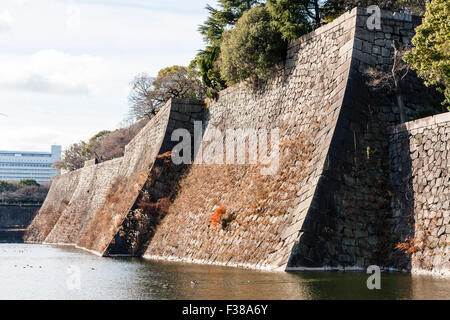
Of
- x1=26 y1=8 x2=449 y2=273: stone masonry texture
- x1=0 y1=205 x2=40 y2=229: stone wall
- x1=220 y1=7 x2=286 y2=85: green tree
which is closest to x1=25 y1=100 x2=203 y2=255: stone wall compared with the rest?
x1=26 y1=8 x2=449 y2=273: stone masonry texture

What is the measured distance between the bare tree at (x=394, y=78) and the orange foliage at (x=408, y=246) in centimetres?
394

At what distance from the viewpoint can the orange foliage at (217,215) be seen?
19.9 metres

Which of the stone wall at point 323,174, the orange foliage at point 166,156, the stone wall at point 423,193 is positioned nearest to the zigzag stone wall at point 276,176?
the stone wall at point 323,174

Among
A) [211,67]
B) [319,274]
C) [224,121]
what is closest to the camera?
[319,274]

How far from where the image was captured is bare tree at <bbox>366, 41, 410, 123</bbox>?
1675 centimetres

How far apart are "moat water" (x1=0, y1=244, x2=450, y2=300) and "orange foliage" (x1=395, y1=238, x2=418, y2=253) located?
0.86 meters

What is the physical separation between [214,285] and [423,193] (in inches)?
234

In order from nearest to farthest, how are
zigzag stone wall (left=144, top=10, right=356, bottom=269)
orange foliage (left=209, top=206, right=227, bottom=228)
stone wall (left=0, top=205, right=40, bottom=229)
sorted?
zigzag stone wall (left=144, top=10, right=356, bottom=269) → orange foliage (left=209, top=206, right=227, bottom=228) → stone wall (left=0, top=205, right=40, bottom=229)

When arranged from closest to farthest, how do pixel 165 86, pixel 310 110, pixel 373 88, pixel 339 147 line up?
1. pixel 339 147
2. pixel 373 88
3. pixel 310 110
4. pixel 165 86

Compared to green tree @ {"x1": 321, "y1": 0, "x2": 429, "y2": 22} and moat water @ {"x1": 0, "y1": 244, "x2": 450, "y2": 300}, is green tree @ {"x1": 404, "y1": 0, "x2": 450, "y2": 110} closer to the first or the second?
moat water @ {"x1": 0, "y1": 244, "x2": 450, "y2": 300}

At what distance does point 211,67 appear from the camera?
29.0 metres
